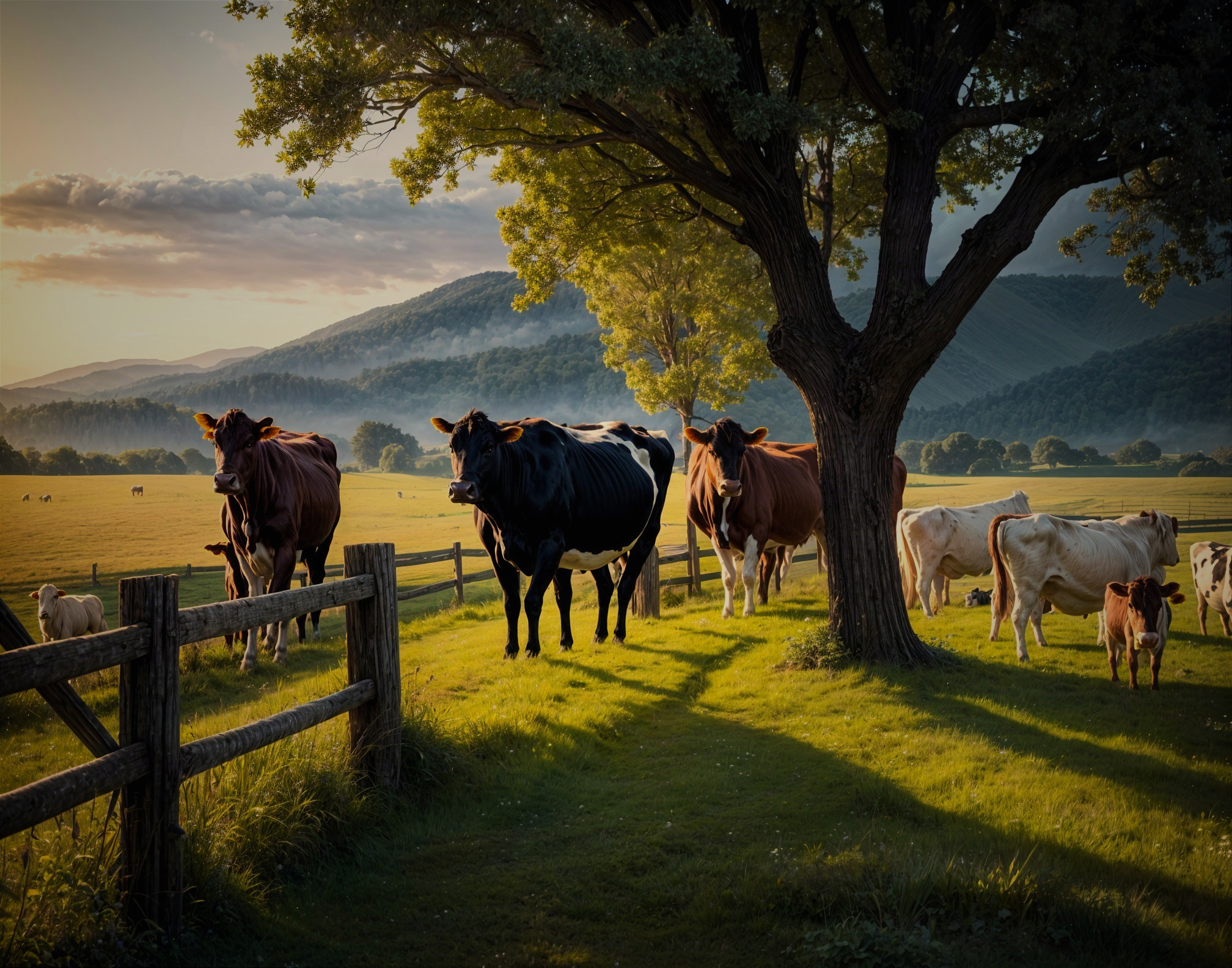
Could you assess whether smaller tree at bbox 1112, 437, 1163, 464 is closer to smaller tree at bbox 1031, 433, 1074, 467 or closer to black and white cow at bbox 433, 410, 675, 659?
smaller tree at bbox 1031, 433, 1074, 467

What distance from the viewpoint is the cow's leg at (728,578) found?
12477 millimetres

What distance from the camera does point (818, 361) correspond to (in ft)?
28.4

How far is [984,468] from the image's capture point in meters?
94.0

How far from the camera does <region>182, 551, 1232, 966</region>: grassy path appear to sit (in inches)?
144

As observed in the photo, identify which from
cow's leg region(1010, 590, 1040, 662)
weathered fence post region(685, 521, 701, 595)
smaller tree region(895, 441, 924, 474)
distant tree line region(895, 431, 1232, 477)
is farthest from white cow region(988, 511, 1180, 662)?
smaller tree region(895, 441, 924, 474)

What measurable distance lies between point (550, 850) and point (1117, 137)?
26.9ft

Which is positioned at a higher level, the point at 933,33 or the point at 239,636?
the point at 933,33

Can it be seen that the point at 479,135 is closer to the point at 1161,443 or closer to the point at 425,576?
the point at 425,576

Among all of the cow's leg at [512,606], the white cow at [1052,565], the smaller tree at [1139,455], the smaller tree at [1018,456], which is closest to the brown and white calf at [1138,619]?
the white cow at [1052,565]

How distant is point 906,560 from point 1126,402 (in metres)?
143

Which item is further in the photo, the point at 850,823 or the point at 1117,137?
the point at 1117,137

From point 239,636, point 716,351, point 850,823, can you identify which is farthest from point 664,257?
point 850,823

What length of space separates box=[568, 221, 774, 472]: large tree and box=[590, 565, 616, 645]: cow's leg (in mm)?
5528

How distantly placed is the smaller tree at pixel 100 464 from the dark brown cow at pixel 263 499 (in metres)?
54.1
